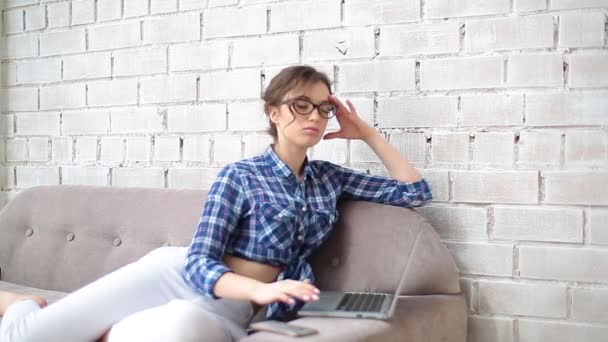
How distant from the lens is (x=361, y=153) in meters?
2.14

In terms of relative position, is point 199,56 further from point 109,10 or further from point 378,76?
point 378,76

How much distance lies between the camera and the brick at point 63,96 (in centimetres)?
271

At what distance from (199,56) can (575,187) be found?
4.64 ft

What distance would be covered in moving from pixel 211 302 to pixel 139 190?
0.83 m

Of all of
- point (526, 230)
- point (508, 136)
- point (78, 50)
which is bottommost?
point (526, 230)

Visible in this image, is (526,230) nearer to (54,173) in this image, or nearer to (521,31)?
(521,31)

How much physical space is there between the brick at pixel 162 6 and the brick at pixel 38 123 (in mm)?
665

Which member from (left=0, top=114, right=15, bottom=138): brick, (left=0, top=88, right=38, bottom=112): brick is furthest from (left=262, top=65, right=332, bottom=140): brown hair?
(left=0, top=114, right=15, bottom=138): brick

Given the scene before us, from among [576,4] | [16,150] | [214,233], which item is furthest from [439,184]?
[16,150]

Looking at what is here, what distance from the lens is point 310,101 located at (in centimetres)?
173

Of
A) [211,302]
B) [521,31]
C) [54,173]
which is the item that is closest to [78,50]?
[54,173]

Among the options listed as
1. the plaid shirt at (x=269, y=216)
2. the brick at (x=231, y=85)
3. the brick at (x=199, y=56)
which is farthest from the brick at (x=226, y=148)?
the plaid shirt at (x=269, y=216)

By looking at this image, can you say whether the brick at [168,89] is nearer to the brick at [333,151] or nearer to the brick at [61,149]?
the brick at [61,149]

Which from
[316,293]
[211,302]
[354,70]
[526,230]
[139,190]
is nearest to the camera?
[316,293]
